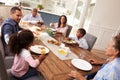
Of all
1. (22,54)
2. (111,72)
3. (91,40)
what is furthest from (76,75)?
(91,40)

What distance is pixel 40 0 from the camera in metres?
5.39

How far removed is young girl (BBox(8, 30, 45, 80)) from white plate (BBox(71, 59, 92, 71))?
1.31ft

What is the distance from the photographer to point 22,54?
5.08ft

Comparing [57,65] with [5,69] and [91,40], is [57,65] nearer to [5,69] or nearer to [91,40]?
[5,69]

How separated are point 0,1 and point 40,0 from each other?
1424mm

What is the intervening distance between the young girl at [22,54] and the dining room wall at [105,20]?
120 inches

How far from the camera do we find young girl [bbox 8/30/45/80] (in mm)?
1522

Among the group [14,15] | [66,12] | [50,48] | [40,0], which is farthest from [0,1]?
[50,48]

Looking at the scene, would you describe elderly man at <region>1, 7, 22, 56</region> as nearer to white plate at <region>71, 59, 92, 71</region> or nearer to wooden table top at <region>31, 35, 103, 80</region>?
wooden table top at <region>31, 35, 103, 80</region>

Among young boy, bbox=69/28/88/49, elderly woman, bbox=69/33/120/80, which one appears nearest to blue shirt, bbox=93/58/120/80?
elderly woman, bbox=69/33/120/80

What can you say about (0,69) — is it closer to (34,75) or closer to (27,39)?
(27,39)

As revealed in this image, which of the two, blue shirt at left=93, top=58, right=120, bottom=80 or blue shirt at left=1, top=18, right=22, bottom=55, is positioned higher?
blue shirt at left=1, top=18, right=22, bottom=55

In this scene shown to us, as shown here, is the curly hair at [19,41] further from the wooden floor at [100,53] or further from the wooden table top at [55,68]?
the wooden floor at [100,53]

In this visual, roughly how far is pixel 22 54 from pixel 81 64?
0.70 metres
